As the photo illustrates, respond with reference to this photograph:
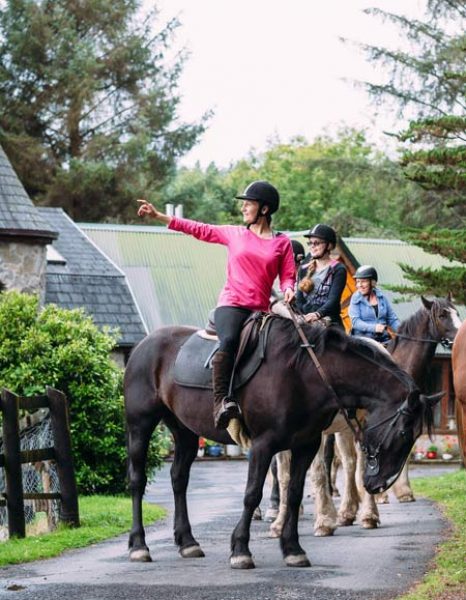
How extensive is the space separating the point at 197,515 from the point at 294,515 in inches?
218

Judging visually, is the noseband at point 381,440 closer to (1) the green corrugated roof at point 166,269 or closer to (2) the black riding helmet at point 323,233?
(2) the black riding helmet at point 323,233

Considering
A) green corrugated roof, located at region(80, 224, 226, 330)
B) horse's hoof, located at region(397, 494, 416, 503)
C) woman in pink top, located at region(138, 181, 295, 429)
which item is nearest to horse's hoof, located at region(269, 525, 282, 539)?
woman in pink top, located at region(138, 181, 295, 429)

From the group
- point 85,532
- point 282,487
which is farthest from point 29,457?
point 282,487

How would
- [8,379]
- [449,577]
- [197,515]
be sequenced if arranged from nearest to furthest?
[449,577]
[197,515]
[8,379]

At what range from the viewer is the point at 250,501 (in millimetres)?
9797

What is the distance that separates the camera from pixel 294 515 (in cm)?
1009

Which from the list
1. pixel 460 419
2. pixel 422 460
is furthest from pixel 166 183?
pixel 460 419

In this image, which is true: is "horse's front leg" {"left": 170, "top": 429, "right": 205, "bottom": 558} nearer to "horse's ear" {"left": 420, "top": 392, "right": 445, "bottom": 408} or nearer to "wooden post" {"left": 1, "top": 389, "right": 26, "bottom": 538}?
"wooden post" {"left": 1, "top": 389, "right": 26, "bottom": 538}

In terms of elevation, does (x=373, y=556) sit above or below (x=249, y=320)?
below

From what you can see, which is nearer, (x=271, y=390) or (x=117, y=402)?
(x=271, y=390)

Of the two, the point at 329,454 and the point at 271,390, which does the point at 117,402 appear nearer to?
the point at 329,454

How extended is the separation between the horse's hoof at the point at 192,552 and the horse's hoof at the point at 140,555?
331 millimetres

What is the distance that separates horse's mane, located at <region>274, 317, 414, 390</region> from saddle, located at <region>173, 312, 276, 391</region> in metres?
0.20

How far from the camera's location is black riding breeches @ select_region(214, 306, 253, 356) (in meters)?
10.1
